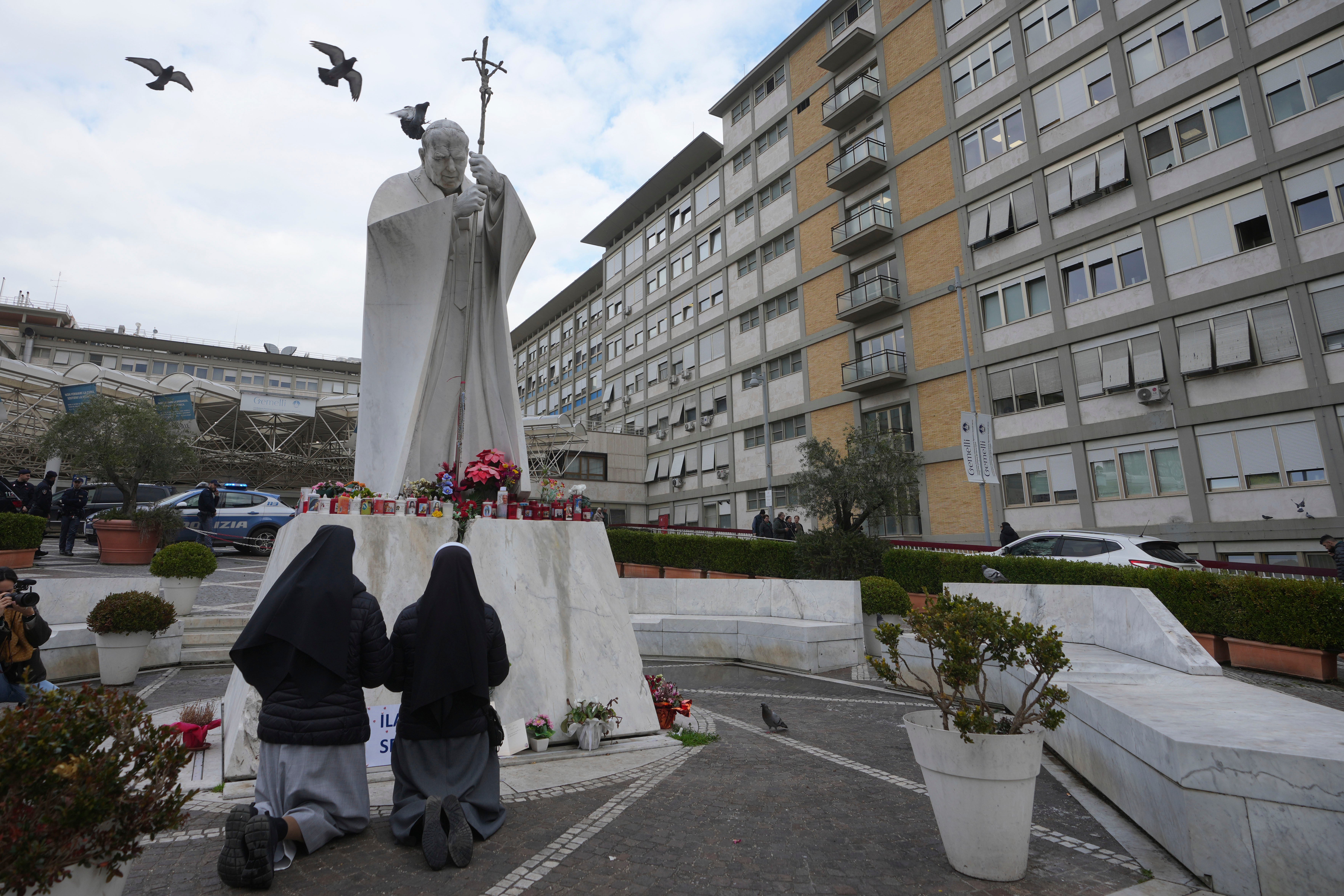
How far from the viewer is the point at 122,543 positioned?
1584 cm

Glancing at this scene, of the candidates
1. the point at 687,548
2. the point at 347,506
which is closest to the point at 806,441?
the point at 687,548

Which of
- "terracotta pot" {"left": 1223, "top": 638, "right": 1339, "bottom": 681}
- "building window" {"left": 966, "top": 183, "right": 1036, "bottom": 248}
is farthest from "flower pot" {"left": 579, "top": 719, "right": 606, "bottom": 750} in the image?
"building window" {"left": 966, "top": 183, "right": 1036, "bottom": 248}

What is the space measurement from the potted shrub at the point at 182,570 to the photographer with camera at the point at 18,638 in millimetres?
5140

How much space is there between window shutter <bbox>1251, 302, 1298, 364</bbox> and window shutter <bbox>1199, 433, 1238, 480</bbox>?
2004mm

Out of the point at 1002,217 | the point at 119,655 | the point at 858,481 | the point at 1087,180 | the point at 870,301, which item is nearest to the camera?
the point at 119,655

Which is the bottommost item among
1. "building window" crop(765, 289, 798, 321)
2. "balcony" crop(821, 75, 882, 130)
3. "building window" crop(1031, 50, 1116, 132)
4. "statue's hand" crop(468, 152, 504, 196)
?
"statue's hand" crop(468, 152, 504, 196)

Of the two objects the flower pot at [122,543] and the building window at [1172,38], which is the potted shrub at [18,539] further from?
the building window at [1172,38]

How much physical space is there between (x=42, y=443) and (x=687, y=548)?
1767cm

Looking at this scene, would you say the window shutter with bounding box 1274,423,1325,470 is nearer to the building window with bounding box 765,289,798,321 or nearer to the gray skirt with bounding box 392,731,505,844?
the building window with bounding box 765,289,798,321

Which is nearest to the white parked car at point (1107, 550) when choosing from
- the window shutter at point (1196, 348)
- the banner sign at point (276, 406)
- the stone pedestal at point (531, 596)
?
the window shutter at point (1196, 348)

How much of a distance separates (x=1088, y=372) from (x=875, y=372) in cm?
753

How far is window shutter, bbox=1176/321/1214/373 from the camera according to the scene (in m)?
17.0

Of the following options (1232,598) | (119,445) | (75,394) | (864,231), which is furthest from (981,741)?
(75,394)

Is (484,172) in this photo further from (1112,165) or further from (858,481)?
(1112,165)
